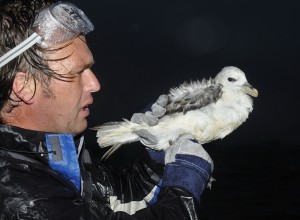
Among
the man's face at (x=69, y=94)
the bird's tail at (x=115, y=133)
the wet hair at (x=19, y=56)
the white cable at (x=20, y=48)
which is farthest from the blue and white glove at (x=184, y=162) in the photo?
the white cable at (x=20, y=48)

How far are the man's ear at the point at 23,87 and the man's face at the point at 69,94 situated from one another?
47 millimetres

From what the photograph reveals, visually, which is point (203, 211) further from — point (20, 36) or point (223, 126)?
point (20, 36)

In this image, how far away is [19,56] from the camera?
2840mm

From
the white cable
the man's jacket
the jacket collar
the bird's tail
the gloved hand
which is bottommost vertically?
the bird's tail

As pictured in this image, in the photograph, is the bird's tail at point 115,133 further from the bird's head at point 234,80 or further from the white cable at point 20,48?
the white cable at point 20,48

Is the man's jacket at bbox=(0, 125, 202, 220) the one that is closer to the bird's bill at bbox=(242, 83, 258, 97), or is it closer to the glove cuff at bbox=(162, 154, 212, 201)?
the glove cuff at bbox=(162, 154, 212, 201)

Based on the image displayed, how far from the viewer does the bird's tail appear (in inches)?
190

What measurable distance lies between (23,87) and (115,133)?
82.5 inches

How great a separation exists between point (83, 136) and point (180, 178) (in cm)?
100

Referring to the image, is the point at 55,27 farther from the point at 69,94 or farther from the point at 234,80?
the point at 234,80

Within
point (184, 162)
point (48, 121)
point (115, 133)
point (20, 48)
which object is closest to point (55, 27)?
point (20, 48)

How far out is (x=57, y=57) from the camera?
295cm

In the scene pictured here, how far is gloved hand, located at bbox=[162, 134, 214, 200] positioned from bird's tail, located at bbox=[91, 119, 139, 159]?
0.92m

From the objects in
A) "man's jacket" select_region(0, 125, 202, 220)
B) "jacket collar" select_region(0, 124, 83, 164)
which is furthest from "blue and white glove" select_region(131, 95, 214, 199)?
"jacket collar" select_region(0, 124, 83, 164)
